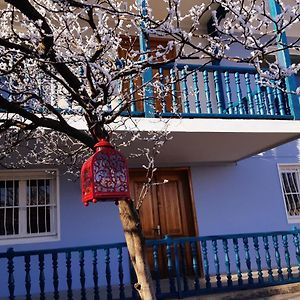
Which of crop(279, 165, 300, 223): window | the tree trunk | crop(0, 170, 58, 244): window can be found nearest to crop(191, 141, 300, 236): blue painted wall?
crop(279, 165, 300, 223): window

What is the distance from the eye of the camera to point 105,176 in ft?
9.83

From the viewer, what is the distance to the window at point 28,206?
736 cm

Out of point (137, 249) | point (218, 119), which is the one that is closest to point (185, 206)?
point (218, 119)

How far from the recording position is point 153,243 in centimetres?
601

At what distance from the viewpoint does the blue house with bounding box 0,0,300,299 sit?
20.6 ft

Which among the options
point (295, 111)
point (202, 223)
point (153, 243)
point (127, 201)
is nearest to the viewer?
point (127, 201)

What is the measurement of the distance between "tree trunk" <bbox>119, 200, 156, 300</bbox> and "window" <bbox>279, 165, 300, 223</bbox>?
6.50 meters

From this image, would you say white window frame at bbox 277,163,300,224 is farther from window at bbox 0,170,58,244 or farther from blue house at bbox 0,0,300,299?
window at bbox 0,170,58,244

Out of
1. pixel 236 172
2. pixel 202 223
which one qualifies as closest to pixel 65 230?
pixel 202 223

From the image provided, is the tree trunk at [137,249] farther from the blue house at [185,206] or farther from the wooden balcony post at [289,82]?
the wooden balcony post at [289,82]

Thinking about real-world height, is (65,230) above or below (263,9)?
below

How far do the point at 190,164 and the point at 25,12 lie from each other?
5.74 m

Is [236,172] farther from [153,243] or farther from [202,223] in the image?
[153,243]

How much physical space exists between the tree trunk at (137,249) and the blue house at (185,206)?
2.65m
